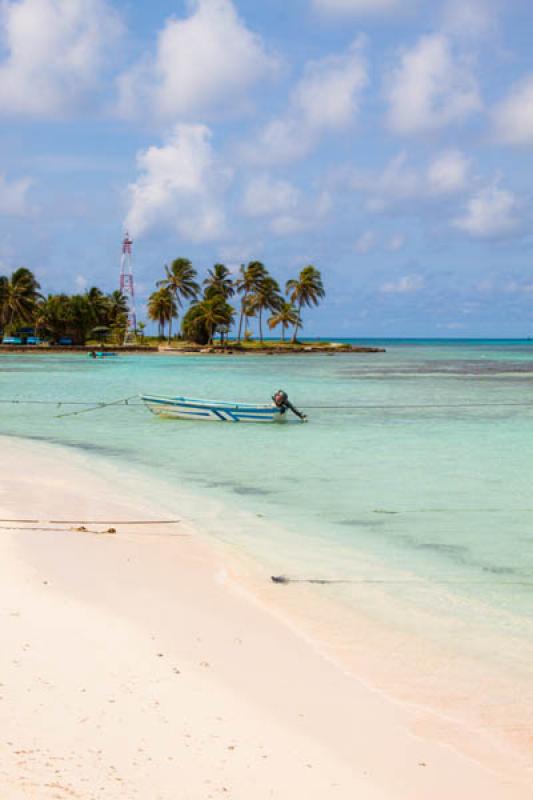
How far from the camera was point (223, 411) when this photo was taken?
80.7 feet

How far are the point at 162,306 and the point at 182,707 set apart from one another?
95.5m

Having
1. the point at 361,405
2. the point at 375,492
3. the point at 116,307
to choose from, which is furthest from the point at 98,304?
the point at 375,492

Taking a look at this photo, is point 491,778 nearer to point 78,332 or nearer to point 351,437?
point 351,437

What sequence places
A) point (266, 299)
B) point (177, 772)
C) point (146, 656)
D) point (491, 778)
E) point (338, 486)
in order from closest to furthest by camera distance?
point (177, 772)
point (491, 778)
point (146, 656)
point (338, 486)
point (266, 299)

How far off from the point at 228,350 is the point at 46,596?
94.8m

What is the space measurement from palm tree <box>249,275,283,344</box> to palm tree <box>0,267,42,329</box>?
1097 inches

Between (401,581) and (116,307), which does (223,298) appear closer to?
(116,307)

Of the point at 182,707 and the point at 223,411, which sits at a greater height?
the point at 223,411

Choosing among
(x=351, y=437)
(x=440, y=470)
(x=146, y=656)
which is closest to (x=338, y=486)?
(x=440, y=470)

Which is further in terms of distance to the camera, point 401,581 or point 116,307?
point 116,307

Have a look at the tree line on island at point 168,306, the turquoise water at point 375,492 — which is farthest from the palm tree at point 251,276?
the turquoise water at point 375,492

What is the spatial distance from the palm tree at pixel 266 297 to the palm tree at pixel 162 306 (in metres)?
10.5

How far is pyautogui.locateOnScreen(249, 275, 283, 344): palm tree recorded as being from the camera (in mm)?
98688

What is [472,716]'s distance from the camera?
16.2 ft
